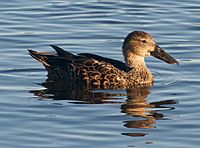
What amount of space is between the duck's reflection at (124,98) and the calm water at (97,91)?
16 mm

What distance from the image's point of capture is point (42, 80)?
1756 cm

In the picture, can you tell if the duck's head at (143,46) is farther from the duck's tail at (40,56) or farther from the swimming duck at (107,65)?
the duck's tail at (40,56)

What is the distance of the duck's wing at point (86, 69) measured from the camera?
56.4 ft

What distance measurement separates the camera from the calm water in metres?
13.5

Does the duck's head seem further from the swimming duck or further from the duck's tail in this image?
the duck's tail

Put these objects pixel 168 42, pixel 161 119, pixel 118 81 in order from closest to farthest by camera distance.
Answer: pixel 161 119 → pixel 118 81 → pixel 168 42

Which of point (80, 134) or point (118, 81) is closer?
point (80, 134)

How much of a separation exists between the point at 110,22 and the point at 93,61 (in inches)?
204

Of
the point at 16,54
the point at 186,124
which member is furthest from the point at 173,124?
the point at 16,54

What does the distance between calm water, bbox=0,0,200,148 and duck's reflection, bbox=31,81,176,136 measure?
0.02 m

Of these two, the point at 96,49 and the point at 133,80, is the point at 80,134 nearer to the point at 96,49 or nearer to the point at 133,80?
the point at 133,80

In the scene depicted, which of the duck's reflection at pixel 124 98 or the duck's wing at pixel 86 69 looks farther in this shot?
the duck's wing at pixel 86 69

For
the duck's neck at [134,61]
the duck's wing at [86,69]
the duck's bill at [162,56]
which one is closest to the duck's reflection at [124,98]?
the duck's wing at [86,69]

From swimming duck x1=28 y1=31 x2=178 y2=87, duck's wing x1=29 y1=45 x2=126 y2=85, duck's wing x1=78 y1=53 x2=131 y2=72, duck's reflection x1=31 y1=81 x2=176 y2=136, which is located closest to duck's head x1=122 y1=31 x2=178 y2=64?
swimming duck x1=28 y1=31 x2=178 y2=87
